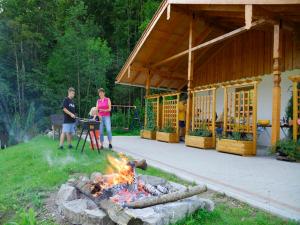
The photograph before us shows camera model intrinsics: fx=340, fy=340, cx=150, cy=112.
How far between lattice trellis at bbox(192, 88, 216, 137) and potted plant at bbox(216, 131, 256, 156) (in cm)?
83

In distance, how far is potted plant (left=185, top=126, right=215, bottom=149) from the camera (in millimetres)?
9242

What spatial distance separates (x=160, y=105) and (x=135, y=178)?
29.6 feet

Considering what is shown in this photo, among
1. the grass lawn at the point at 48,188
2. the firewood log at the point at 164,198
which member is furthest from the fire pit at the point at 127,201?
the grass lawn at the point at 48,188

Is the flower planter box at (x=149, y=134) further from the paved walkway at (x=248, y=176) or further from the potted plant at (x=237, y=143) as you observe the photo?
the paved walkway at (x=248, y=176)

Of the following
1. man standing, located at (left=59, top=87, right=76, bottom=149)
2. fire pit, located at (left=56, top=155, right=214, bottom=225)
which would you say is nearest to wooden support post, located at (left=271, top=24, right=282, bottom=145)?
fire pit, located at (left=56, top=155, right=214, bottom=225)

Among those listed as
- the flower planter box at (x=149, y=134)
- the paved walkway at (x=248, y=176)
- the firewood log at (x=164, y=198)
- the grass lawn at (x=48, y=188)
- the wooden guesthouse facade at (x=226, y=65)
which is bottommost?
the grass lawn at (x=48, y=188)

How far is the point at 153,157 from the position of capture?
7352 millimetres

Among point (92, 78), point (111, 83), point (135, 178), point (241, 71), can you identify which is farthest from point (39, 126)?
point (135, 178)

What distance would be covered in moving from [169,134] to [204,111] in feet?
6.55

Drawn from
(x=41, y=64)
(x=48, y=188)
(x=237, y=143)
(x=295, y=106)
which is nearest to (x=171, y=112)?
(x=237, y=143)

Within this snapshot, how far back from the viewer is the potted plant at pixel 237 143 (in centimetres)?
778

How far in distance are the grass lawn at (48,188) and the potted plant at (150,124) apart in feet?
16.7

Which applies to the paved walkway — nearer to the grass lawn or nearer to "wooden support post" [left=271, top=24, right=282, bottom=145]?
the grass lawn

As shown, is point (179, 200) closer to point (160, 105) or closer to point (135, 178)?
point (135, 178)
